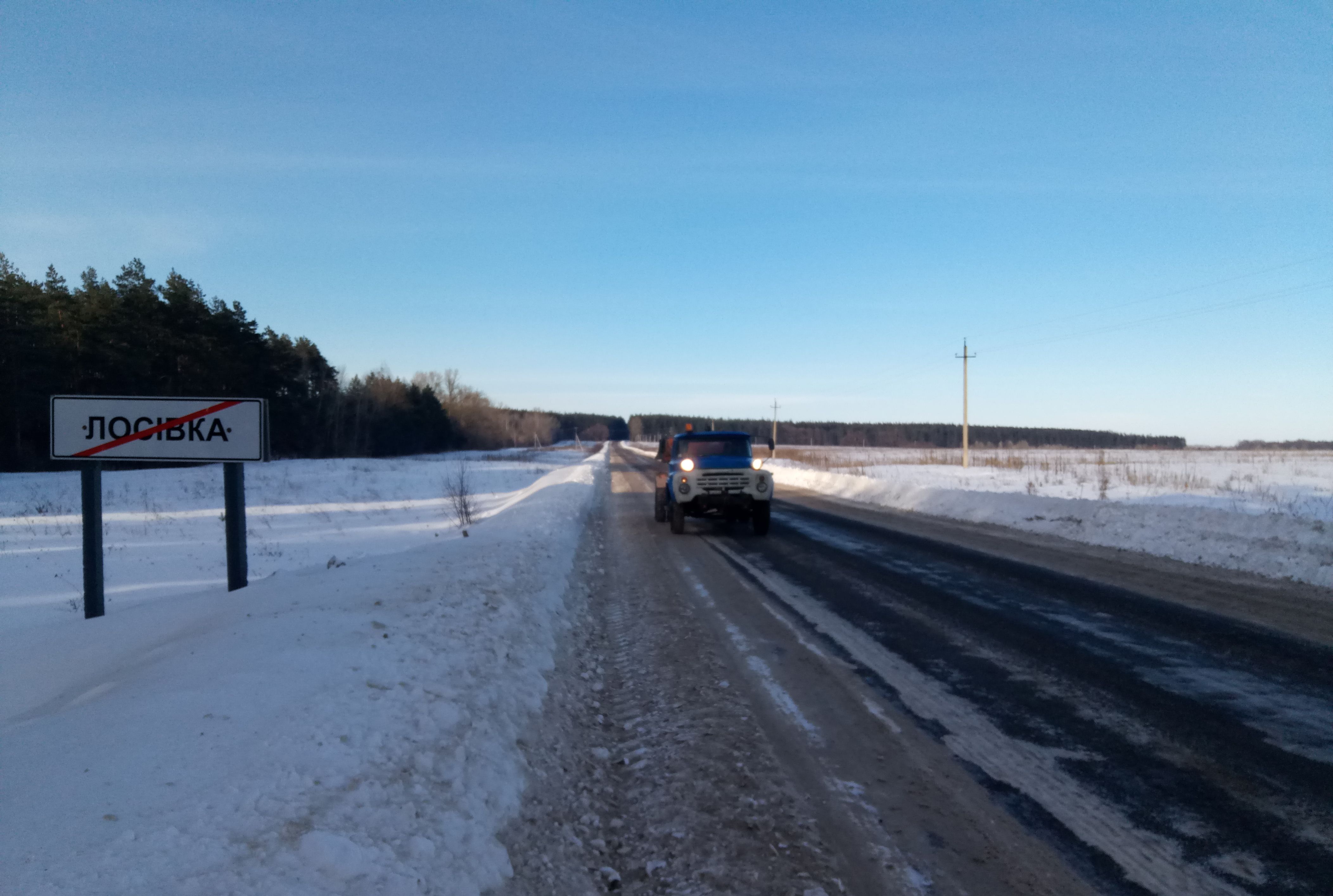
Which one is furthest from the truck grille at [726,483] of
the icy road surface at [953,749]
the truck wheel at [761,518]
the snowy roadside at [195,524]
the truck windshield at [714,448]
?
the icy road surface at [953,749]

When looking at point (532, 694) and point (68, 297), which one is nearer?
point (532, 694)

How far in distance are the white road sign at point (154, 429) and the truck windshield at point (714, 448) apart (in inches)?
409

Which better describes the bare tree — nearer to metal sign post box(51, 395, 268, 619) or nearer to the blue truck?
the blue truck

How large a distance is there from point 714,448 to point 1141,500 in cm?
1293

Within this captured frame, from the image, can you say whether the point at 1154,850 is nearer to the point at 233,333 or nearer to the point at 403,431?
the point at 233,333

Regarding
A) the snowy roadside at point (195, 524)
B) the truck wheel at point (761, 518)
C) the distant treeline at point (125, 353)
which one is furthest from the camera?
the distant treeline at point (125, 353)

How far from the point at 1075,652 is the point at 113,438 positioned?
971 centimetres

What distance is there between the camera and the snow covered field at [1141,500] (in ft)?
36.7

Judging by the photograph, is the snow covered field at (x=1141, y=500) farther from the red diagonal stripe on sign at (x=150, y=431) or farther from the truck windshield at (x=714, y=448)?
the red diagonal stripe on sign at (x=150, y=431)

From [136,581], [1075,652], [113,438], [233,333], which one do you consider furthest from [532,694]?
[233,333]

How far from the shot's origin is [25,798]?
3119 millimetres

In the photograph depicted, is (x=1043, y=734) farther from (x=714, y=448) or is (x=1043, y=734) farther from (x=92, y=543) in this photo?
(x=714, y=448)

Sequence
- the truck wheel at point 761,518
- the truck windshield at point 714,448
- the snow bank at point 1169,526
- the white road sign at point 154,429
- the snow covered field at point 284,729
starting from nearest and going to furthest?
the snow covered field at point 284,729, the white road sign at point 154,429, the snow bank at point 1169,526, the truck wheel at point 761,518, the truck windshield at point 714,448

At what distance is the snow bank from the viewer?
10492 mm
